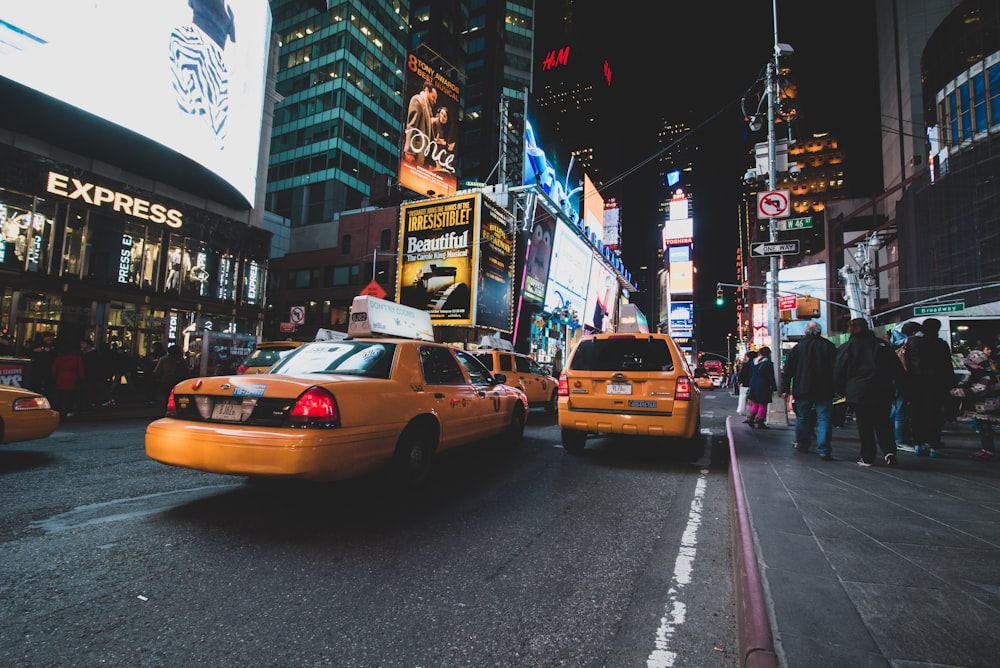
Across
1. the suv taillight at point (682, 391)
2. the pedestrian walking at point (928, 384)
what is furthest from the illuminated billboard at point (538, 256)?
the suv taillight at point (682, 391)

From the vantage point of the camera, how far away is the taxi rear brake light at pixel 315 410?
368cm

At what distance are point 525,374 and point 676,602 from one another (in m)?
9.30

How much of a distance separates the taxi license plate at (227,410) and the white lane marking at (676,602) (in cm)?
332

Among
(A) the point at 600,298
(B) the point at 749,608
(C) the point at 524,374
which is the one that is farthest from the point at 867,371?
(A) the point at 600,298

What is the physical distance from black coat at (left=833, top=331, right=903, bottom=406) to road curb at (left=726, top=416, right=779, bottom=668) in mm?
3749

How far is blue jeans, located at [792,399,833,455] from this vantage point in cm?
647

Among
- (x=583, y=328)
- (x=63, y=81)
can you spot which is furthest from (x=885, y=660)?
(x=583, y=328)

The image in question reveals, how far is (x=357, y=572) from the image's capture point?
290cm

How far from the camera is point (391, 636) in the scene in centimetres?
220

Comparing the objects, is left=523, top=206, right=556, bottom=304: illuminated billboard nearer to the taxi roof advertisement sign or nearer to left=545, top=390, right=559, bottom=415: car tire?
the taxi roof advertisement sign

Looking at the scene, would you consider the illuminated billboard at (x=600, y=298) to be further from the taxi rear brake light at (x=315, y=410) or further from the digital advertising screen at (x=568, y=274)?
the taxi rear brake light at (x=315, y=410)

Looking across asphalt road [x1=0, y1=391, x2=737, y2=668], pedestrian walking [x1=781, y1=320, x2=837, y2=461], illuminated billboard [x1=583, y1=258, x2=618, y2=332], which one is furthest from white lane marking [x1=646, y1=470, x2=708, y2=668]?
illuminated billboard [x1=583, y1=258, x2=618, y2=332]

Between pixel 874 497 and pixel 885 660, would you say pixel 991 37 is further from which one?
pixel 885 660

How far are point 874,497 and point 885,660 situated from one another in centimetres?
330
